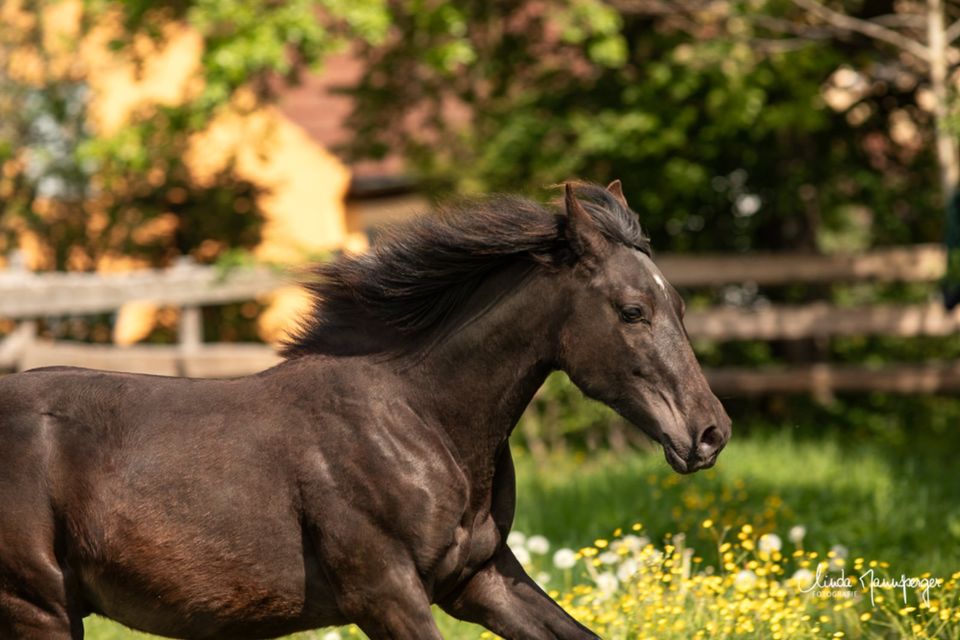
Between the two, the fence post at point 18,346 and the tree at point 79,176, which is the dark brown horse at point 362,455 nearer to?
the fence post at point 18,346

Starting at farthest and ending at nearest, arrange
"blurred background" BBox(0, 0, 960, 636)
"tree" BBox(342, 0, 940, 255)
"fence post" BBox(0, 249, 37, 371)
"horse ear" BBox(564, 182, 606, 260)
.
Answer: "tree" BBox(342, 0, 940, 255) → "blurred background" BBox(0, 0, 960, 636) → "fence post" BBox(0, 249, 37, 371) → "horse ear" BBox(564, 182, 606, 260)

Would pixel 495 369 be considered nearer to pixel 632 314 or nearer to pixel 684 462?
pixel 632 314

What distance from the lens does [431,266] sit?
4547mm

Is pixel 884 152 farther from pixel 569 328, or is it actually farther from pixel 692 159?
pixel 569 328

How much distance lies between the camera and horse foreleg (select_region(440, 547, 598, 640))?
14.4ft

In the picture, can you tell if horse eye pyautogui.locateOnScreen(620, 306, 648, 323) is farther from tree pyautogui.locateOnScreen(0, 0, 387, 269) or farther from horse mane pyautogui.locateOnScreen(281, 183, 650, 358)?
tree pyautogui.locateOnScreen(0, 0, 387, 269)

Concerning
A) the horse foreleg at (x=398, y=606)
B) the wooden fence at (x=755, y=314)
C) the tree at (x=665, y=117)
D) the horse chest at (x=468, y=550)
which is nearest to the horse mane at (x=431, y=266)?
the horse chest at (x=468, y=550)

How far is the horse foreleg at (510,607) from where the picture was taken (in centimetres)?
439

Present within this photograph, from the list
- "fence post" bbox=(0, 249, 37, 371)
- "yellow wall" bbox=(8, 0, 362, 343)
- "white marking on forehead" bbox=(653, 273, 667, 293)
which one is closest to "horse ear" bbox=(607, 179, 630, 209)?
"white marking on forehead" bbox=(653, 273, 667, 293)

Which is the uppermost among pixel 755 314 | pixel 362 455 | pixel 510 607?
pixel 362 455

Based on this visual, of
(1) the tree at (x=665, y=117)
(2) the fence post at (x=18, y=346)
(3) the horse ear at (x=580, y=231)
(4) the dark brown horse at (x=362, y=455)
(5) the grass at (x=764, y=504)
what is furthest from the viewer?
(1) the tree at (x=665, y=117)

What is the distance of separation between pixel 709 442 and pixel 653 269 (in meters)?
0.57

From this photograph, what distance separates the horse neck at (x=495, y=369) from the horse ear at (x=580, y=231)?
13 cm

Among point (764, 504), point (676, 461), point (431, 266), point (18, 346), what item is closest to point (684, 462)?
point (676, 461)
